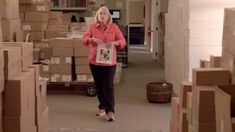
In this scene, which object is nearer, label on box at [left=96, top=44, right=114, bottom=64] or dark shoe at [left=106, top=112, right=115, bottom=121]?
label on box at [left=96, top=44, right=114, bottom=64]

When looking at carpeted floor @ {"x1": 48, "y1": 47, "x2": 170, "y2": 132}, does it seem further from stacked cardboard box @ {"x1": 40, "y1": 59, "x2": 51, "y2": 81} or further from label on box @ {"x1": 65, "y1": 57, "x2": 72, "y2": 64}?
label on box @ {"x1": 65, "y1": 57, "x2": 72, "y2": 64}

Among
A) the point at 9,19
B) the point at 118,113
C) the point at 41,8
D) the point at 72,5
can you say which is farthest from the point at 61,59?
the point at 72,5

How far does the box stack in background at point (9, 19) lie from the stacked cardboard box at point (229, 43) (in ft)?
8.95

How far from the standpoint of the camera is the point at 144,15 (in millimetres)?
16875

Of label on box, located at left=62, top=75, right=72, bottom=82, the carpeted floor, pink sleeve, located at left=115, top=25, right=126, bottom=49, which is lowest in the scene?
the carpeted floor

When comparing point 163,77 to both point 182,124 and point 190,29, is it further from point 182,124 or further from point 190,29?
point 182,124

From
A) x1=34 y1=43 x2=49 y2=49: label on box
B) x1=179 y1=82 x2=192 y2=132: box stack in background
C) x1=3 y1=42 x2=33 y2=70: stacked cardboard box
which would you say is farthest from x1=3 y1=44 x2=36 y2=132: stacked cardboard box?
x1=34 y1=43 x2=49 y2=49: label on box

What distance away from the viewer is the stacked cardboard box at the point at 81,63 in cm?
727

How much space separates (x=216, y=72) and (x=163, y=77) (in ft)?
20.1

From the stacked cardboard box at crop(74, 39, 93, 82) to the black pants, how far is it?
4.60 ft

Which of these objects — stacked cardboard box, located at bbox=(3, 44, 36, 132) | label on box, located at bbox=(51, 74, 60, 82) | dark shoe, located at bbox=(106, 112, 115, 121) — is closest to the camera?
stacked cardboard box, located at bbox=(3, 44, 36, 132)

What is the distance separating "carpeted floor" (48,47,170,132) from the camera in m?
5.58

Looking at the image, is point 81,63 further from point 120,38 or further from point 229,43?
point 229,43

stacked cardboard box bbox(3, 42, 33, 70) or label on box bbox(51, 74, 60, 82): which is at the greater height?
stacked cardboard box bbox(3, 42, 33, 70)
